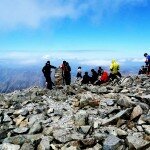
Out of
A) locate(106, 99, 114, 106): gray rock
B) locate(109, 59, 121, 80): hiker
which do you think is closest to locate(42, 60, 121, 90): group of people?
locate(109, 59, 121, 80): hiker

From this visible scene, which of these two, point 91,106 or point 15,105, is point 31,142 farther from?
point 15,105

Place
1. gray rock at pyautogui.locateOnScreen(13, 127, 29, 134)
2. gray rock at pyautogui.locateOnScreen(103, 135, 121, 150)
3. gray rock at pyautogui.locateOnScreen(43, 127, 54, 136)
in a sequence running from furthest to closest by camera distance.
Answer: gray rock at pyautogui.locateOnScreen(13, 127, 29, 134), gray rock at pyautogui.locateOnScreen(43, 127, 54, 136), gray rock at pyautogui.locateOnScreen(103, 135, 121, 150)

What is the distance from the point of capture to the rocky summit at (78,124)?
17109mm

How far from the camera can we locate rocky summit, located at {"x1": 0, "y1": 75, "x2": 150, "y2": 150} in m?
17.1

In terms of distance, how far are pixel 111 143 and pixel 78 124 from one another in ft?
13.1

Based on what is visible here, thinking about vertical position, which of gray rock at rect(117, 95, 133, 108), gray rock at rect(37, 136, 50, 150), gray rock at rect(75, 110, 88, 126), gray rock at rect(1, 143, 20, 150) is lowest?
gray rock at rect(1, 143, 20, 150)

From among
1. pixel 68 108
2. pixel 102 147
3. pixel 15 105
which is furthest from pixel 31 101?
pixel 102 147

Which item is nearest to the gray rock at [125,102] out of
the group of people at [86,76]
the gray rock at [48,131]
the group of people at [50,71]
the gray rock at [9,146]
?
the gray rock at [48,131]

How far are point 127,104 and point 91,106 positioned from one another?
3076 millimetres

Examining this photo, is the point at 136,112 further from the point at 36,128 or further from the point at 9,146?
the point at 9,146

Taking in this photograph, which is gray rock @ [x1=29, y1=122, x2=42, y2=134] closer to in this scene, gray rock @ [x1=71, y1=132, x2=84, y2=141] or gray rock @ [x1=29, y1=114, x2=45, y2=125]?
gray rock @ [x1=29, y1=114, x2=45, y2=125]

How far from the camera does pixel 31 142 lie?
18.0 meters

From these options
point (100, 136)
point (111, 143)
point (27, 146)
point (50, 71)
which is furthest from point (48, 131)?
point (50, 71)

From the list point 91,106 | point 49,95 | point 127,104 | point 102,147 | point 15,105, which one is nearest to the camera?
point 102,147
